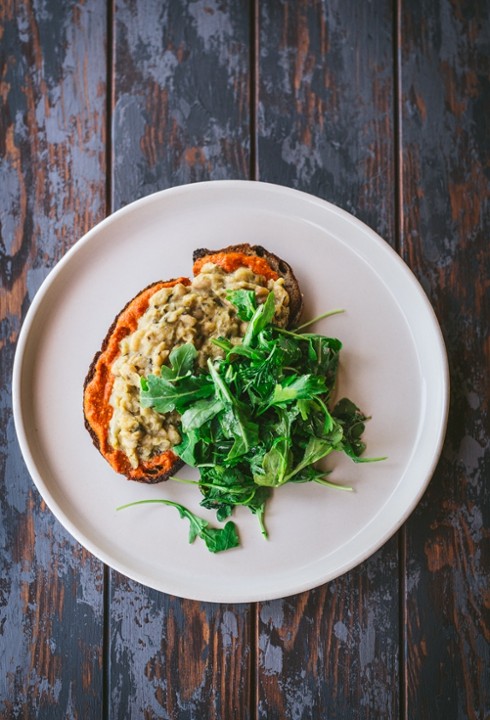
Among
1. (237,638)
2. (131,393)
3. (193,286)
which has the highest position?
(193,286)

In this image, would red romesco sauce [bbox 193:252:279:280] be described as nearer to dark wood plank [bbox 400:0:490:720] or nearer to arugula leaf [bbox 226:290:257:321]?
arugula leaf [bbox 226:290:257:321]

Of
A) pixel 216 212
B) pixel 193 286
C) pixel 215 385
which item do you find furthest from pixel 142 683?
pixel 216 212

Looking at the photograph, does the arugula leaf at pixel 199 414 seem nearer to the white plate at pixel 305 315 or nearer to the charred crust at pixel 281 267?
the white plate at pixel 305 315

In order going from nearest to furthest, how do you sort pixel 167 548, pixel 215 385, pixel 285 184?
pixel 215 385 → pixel 167 548 → pixel 285 184

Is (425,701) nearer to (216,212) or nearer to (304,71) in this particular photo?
(216,212)

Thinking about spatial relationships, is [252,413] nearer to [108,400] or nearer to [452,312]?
[108,400]

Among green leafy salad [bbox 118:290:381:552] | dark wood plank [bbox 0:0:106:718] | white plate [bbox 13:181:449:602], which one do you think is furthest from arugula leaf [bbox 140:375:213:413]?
dark wood plank [bbox 0:0:106:718]

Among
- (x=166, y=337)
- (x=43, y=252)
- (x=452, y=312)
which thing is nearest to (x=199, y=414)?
(x=166, y=337)

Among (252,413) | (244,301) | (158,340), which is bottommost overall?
(252,413)
